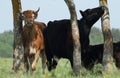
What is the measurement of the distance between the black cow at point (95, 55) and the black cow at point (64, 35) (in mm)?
474

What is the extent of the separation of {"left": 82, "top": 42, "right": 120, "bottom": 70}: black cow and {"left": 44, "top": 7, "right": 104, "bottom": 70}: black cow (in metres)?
0.47

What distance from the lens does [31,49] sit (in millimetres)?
19469

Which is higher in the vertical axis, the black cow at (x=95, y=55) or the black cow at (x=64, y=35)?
the black cow at (x=64, y=35)

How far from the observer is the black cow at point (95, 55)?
19.2 metres

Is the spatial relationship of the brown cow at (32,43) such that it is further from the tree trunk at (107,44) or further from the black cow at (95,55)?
the tree trunk at (107,44)

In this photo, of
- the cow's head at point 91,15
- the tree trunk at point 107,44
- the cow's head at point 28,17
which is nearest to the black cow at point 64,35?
the cow's head at point 91,15

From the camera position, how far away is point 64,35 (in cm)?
1948

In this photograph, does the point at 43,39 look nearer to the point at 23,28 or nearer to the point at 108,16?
the point at 23,28

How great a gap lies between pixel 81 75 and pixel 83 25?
107 inches

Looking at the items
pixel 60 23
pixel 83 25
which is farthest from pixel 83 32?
pixel 60 23

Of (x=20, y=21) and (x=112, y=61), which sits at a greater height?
(x=20, y=21)

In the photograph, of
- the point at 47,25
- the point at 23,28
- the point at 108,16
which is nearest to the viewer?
the point at 108,16

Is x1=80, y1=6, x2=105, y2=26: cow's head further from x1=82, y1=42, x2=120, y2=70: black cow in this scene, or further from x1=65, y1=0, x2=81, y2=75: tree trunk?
x1=65, y1=0, x2=81, y2=75: tree trunk

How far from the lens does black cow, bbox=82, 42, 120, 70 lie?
62.8 feet
